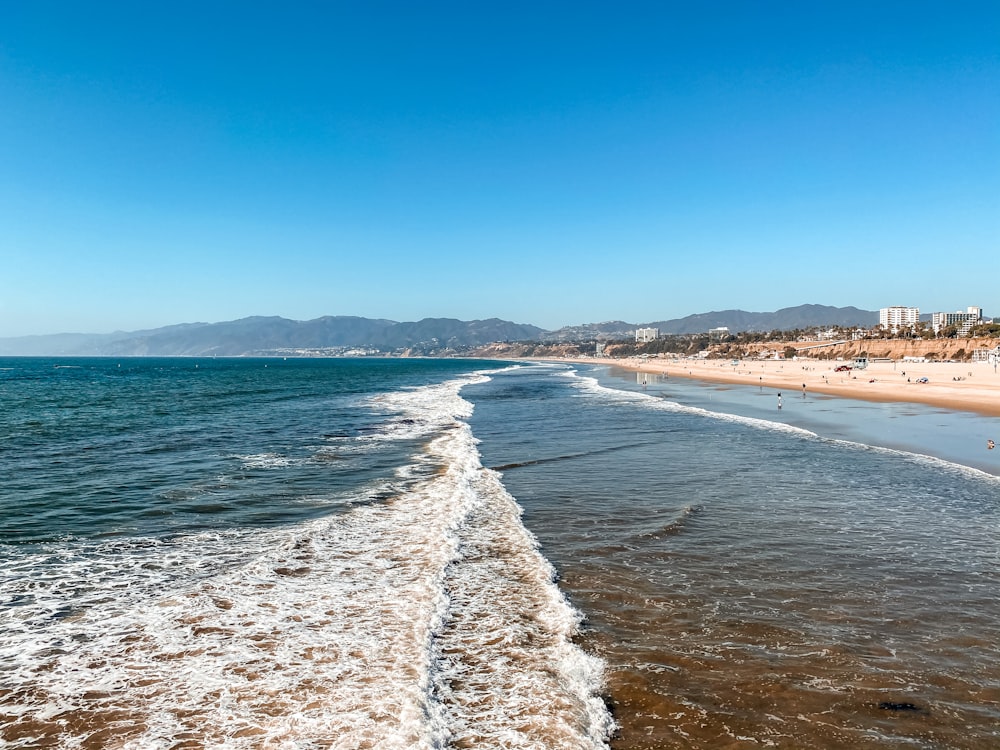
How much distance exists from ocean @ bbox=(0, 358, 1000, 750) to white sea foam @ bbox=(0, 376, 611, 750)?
1.5 inches

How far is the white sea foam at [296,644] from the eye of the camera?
531 centimetres

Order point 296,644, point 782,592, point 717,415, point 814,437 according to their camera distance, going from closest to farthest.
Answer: point 296,644
point 782,592
point 814,437
point 717,415

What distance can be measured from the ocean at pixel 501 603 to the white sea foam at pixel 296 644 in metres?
0.04

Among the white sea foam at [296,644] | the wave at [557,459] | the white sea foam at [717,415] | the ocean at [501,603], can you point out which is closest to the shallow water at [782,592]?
the ocean at [501,603]

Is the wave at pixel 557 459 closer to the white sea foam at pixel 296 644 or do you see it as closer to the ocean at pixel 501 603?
the ocean at pixel 501 603

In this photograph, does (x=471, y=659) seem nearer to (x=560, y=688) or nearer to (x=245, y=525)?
(x=560, y=688)

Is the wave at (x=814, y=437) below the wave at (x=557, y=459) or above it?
below

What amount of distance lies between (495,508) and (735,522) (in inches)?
204

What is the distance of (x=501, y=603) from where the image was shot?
26.6 ft

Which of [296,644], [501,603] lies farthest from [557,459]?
[296,644]

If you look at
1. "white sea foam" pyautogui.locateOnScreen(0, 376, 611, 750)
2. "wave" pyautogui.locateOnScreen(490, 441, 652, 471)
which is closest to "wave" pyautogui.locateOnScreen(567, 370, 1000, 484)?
"wave" pyautogui.locateOnScreen(490, 441, 652, 471)

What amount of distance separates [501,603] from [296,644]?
278cm

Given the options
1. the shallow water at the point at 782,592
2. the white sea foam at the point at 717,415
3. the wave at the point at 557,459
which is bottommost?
the white sea foam at the point at 717,415

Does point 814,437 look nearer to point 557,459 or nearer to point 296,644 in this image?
point 557,459
